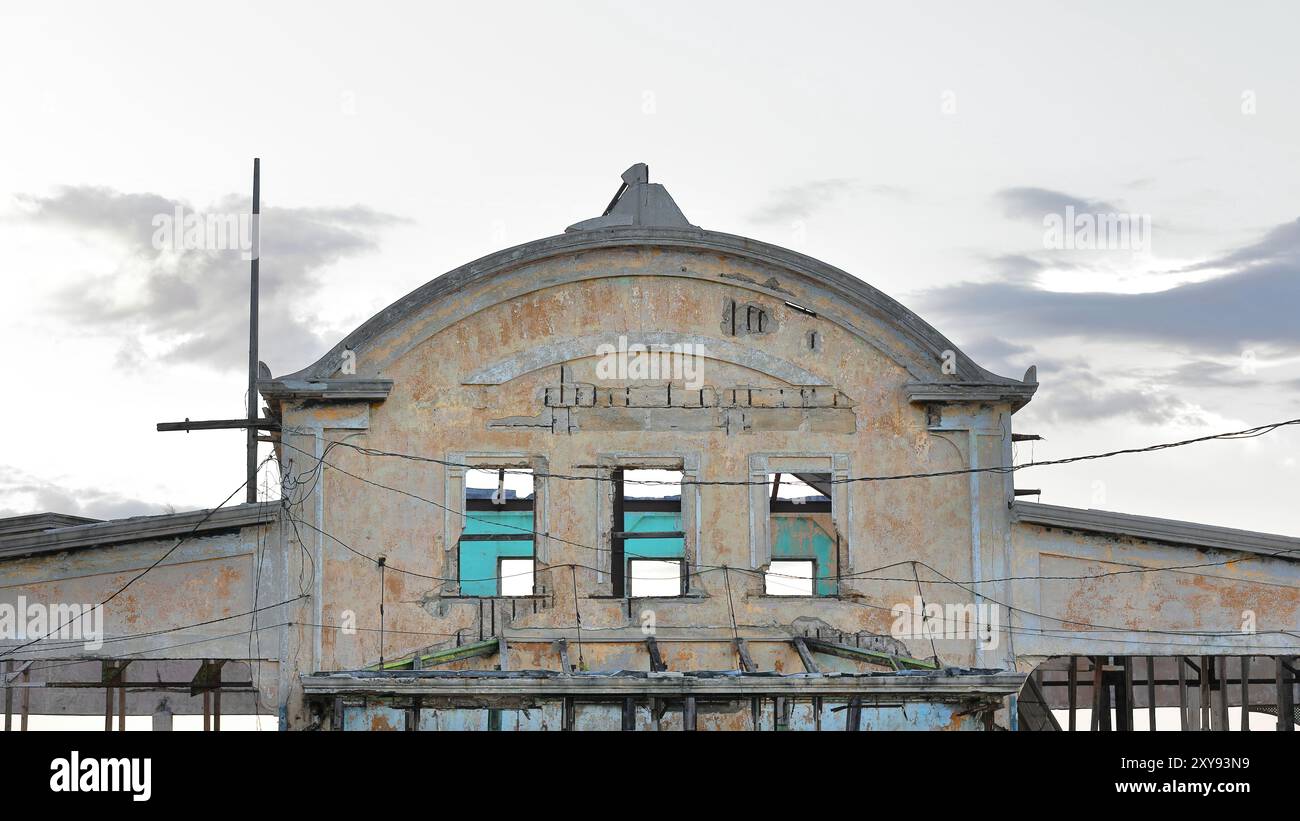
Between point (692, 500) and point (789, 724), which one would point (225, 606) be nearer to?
point (692, 500)

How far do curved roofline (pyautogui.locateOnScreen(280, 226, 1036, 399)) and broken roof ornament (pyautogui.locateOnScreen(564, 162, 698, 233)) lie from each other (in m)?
2.16

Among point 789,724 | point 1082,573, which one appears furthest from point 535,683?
point 1082,573

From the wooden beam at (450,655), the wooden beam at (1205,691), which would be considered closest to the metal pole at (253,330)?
the wooden beam at (450,655)

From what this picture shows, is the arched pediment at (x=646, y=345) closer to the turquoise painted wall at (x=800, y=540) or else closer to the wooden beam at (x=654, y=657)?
the wooden beam at (x=654, y=657)

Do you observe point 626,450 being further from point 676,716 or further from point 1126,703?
point 1126,703

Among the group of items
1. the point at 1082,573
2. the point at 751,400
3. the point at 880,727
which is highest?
the point at 751,400

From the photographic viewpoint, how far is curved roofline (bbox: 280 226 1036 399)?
Result: 76.7 ft

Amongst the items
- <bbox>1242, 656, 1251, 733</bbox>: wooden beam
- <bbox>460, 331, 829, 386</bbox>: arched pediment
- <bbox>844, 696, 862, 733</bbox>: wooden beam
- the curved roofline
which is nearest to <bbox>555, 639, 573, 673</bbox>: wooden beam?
<bbox>460, 331, 829, 386</bbox>: arched pediment

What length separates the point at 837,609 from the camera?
23.4 metres

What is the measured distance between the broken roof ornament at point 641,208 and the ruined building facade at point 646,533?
2301 mm

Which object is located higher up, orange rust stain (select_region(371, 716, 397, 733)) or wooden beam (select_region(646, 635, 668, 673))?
wooden beam (select_region(646, 635, 668, 673))

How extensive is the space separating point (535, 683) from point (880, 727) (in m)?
3.67

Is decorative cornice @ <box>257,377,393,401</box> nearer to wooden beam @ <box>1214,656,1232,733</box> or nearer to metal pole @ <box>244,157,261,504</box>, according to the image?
metal pole @ <box>244,157,261,504</box>
